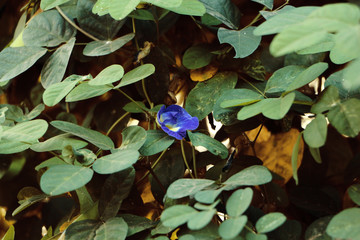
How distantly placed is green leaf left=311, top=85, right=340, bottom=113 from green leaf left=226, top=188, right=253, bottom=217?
0.57 feet

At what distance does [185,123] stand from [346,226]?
1.10 ft

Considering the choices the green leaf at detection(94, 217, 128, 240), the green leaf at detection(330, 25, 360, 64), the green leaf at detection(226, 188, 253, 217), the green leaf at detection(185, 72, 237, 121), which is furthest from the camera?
the green leaf at detection(185, 72, 237, 121)

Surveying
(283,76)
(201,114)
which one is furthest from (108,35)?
(283,76)

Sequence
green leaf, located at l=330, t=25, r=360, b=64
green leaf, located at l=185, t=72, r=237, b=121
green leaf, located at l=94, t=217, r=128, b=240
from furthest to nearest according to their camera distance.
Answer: green leaf, located at l=185, t=72, r=237, b=121
green leaf, located at l=94, t=217, r=128, b=240
green leaf, located at l=330, t=25, r=360, b=64

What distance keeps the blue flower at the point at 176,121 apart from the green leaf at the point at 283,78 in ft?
0.50

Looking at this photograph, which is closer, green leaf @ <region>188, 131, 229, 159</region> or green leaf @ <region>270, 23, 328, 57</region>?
green leaf @ <region>270, 23, 328, 57</region>

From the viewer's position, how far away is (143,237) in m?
0.67

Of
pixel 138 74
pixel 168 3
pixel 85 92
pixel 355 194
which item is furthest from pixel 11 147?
pixel 355 194

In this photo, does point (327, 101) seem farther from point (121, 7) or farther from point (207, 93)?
point (121, 7)

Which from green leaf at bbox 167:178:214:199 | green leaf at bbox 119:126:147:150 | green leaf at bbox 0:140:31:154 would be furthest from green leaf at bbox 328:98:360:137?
green leaf at bbox 0:140:31:154

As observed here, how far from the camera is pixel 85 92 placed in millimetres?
719

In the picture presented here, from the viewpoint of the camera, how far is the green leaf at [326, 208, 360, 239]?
49 cm

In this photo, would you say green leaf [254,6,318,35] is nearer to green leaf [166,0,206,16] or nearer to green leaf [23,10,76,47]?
green leaf [166,0,206,16]

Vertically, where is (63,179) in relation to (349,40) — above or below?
below
